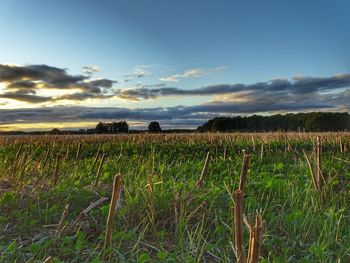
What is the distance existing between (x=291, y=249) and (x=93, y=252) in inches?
87.3

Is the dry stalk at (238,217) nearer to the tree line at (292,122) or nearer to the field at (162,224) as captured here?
the field at (162,224)

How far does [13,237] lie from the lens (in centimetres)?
555

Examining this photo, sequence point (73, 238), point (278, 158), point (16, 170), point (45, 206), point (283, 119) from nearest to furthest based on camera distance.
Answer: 1. point (73, 238)
2. point (45, 206)
3. point (16, 170)
4. point (278, 158)
5. point (283, 119)

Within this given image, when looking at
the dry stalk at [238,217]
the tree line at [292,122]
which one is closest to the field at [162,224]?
the dry stalk at [238,217]

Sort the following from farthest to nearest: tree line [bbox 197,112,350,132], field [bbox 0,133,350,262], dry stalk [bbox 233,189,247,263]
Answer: tree line [bbox 197,112,350,132], field [bbox 0,133,350,262], dry stalk [bbox 233,189,247,263]

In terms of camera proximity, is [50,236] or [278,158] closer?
[50,236]

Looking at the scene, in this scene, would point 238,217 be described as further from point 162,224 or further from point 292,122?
point 292,122

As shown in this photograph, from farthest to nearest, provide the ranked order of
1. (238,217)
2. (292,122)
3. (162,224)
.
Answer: (292,122)
(162,224)
(238,217)

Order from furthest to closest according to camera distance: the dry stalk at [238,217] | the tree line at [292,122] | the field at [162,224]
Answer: the tree line at [292,122]
the field at [162,224]
the dry stalk at [238,217]

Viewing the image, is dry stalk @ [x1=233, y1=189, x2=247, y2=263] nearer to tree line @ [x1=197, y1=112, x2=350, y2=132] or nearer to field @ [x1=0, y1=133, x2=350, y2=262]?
field @ [x1=0, y1=133, x2=350, y2=262]

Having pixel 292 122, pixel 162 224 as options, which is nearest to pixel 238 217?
pixel 162 224

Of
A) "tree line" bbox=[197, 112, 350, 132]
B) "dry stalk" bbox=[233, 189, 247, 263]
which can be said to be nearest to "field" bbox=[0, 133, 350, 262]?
"dry stalk" bbox=[233, 189, 247, 263]

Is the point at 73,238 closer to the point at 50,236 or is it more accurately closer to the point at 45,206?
the point at 50,236

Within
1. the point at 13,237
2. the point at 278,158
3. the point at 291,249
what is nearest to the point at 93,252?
the point at 13,237
